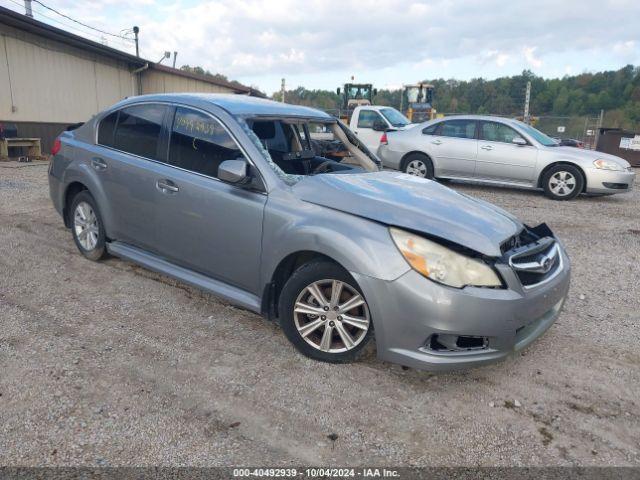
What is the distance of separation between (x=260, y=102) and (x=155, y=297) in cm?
189

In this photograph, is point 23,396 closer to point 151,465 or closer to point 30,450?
point 30,450

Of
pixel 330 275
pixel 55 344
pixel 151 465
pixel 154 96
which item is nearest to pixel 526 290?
pixel 330 275

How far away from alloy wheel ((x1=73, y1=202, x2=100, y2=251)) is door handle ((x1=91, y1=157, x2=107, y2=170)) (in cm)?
43

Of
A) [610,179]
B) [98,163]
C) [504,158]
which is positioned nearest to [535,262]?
[98,163]

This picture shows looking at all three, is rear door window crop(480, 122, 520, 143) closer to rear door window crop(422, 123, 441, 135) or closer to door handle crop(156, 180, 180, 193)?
rear door window crop(422, 123, 441, 135)

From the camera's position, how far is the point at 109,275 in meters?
4.57

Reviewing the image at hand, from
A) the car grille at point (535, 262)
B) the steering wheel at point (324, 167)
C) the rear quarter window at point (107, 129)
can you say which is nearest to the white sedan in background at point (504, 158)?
the steering wheel at point (324, 167)

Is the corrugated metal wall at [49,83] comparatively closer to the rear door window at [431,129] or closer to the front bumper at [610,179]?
the rear door window at [431,129]

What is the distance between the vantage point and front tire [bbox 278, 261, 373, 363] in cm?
295

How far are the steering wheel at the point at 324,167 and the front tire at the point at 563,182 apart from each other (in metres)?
6.39

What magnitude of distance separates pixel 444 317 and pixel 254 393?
1.16 meters

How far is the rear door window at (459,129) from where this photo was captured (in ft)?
32.6

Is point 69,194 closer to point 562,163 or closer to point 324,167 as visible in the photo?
point 324,167

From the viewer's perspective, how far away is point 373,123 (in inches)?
520
